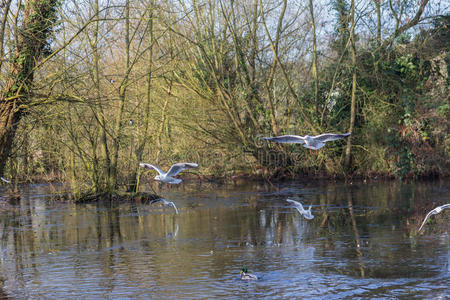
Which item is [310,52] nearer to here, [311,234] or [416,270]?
[311,234]

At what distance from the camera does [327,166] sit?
25906mm

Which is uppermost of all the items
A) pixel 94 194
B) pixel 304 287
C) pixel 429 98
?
pixel 429 98

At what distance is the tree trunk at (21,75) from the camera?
1223 cm

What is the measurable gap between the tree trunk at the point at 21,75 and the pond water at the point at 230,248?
246 cm

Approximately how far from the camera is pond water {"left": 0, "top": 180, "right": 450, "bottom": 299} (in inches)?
364

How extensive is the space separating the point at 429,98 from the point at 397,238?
1234 cm

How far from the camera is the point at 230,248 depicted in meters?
12.2

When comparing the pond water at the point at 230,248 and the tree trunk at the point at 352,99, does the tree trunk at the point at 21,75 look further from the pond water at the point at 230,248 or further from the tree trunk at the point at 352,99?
the tree trunk at the point at 352,99

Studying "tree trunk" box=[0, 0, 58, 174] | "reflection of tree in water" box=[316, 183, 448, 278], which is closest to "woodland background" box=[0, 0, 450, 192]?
"reflection of tree in water" box=[316, 183, 448, 278]

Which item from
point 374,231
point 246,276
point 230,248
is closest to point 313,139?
point 374,231

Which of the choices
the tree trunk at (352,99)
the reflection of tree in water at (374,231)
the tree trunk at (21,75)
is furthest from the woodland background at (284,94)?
the tree trunk at (21,75)

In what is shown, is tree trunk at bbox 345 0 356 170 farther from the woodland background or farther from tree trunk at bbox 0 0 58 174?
tree trunk at bbox 0 0 58 174

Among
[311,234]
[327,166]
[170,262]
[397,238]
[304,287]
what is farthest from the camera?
[327,166]

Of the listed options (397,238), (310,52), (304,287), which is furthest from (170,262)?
(310,52)
